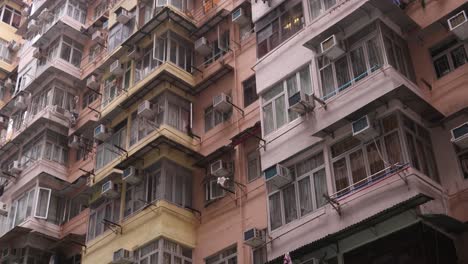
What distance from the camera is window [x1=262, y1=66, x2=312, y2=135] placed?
17.6m

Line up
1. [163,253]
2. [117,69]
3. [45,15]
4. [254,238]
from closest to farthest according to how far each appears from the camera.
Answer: [254,238] < [163,253] < [117,69] < [45,15]

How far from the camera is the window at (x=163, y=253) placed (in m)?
19.3

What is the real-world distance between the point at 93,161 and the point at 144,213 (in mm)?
6818

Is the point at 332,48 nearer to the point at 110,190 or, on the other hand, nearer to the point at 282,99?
the point at 282,99

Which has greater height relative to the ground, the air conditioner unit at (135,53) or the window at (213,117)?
the air conditioner unit at (135,53)

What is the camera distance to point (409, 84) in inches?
607

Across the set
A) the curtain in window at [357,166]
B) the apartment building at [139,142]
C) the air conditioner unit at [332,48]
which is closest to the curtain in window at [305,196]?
the curtain in window at [357,166]

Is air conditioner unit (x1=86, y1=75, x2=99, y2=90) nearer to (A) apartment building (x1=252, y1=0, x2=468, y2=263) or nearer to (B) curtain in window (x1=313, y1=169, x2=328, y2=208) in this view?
(A) apartment building (x1=252, y1=0, x2=468, y2=263)

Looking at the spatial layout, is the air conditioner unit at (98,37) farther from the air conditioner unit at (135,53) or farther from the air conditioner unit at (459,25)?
the air conditioner unit at (459,25)

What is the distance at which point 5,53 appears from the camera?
37.1m

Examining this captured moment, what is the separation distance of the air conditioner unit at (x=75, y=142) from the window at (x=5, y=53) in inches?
461

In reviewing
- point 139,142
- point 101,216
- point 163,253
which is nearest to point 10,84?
point 101,216

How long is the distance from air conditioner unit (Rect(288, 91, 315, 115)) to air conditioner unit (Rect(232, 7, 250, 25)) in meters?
6.56

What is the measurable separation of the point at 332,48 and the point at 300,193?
3885 mm
